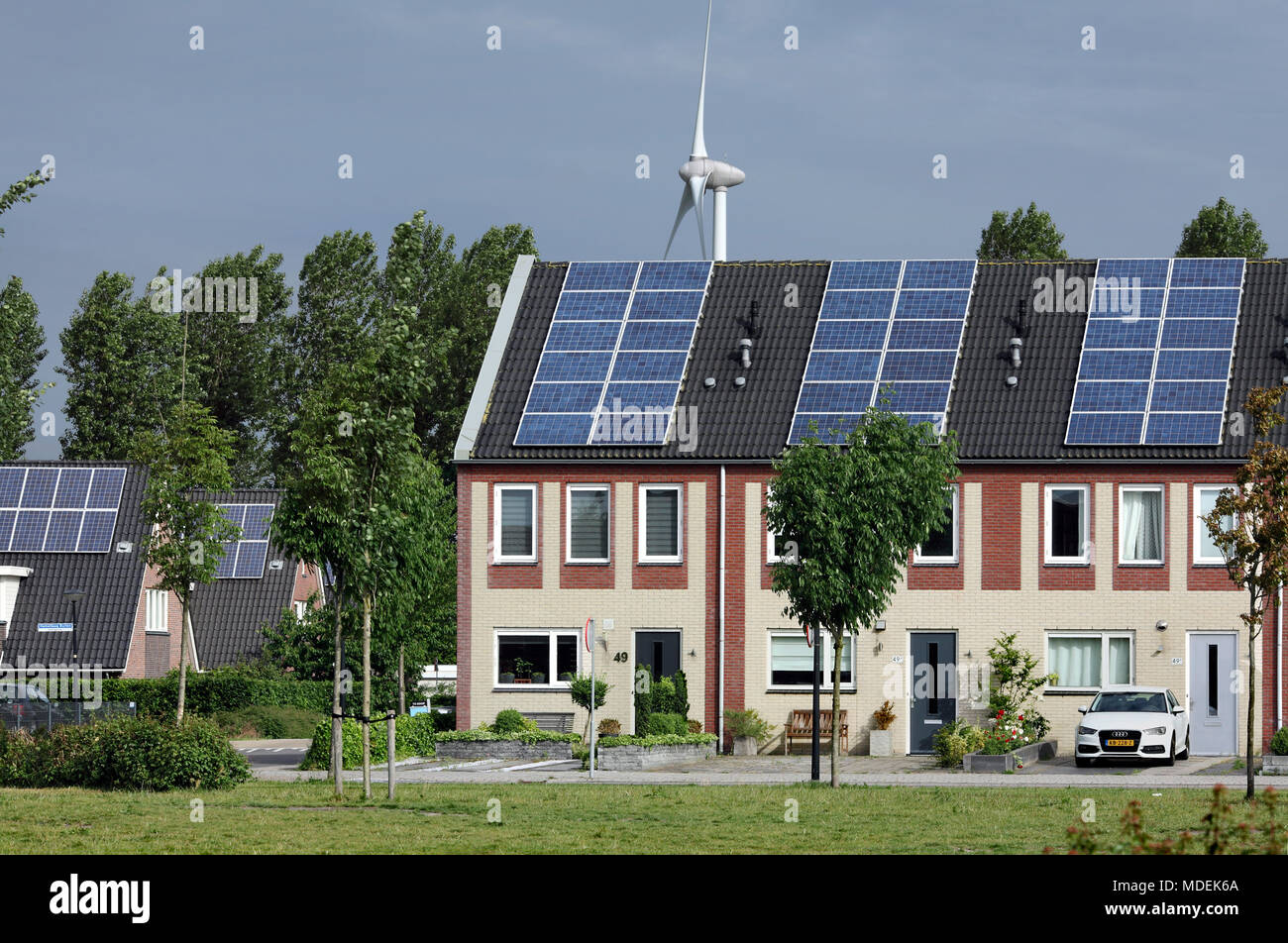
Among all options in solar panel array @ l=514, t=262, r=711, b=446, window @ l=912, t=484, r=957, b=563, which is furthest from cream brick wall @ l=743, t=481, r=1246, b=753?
solar panel array @ l=514, t=262, r=711, b=446

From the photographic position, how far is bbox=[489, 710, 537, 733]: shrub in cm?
3794

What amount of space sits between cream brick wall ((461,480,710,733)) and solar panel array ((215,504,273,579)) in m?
22.0

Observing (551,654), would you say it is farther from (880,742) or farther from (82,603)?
(82,603)

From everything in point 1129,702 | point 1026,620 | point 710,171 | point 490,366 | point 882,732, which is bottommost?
point 882,732

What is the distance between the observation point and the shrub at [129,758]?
26.5 m

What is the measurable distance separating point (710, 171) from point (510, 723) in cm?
2337

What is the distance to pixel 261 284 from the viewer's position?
8400 cm

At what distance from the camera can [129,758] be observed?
2656 cm

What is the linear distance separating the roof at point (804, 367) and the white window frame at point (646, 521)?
2.15ft

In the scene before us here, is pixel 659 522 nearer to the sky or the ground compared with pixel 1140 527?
nearer to the sky

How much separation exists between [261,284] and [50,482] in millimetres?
30194

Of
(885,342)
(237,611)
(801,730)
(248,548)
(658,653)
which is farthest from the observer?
(248,548)

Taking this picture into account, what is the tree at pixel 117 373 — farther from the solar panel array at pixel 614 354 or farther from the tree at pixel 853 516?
the tree at pixel 853 516

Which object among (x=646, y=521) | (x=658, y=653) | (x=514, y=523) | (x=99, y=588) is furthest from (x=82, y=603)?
(x=658, y=653)
